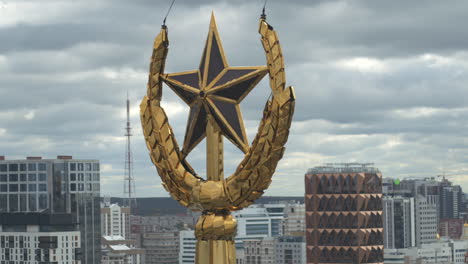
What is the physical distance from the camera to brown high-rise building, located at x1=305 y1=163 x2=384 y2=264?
136750 millimetres

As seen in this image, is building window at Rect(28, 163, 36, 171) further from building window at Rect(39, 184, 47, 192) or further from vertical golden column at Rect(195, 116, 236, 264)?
vertical golden column at Rect(195, 116, 236, 264)

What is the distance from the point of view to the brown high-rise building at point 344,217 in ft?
449

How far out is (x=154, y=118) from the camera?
29797mm

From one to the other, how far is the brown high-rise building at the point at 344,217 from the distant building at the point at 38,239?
25.3 m

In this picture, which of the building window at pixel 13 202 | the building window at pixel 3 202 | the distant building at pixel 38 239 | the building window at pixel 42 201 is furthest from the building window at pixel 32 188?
the distant building at pixel 38 239

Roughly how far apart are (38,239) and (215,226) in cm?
10278

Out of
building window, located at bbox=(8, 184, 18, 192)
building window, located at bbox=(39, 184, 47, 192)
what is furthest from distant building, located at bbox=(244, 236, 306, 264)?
building window, located at bbox=(8, 184, 18, 192)

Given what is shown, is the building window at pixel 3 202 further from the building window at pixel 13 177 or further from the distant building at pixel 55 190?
the building window at pixel 13 177

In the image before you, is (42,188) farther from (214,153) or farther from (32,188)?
(214,153)

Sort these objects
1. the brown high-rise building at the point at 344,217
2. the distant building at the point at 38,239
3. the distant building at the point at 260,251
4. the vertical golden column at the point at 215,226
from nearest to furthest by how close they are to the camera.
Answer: the vertical golden column at the point at 215,226 → the distant building at the point at 38,239 → the brown high-rise building at the point at 344,217 → the distant building at the point at 260,251

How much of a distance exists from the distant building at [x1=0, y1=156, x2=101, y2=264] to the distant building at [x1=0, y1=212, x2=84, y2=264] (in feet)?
20.4

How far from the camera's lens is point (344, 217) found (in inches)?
5394

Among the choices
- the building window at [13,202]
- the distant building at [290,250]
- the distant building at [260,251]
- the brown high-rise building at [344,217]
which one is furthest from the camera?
the distant building at [260,251]

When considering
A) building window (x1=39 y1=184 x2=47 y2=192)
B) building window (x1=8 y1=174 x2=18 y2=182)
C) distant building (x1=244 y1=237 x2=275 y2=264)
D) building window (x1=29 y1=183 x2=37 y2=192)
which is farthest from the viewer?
distant building (x1=244 y1=237 x2=275 y2=264)
